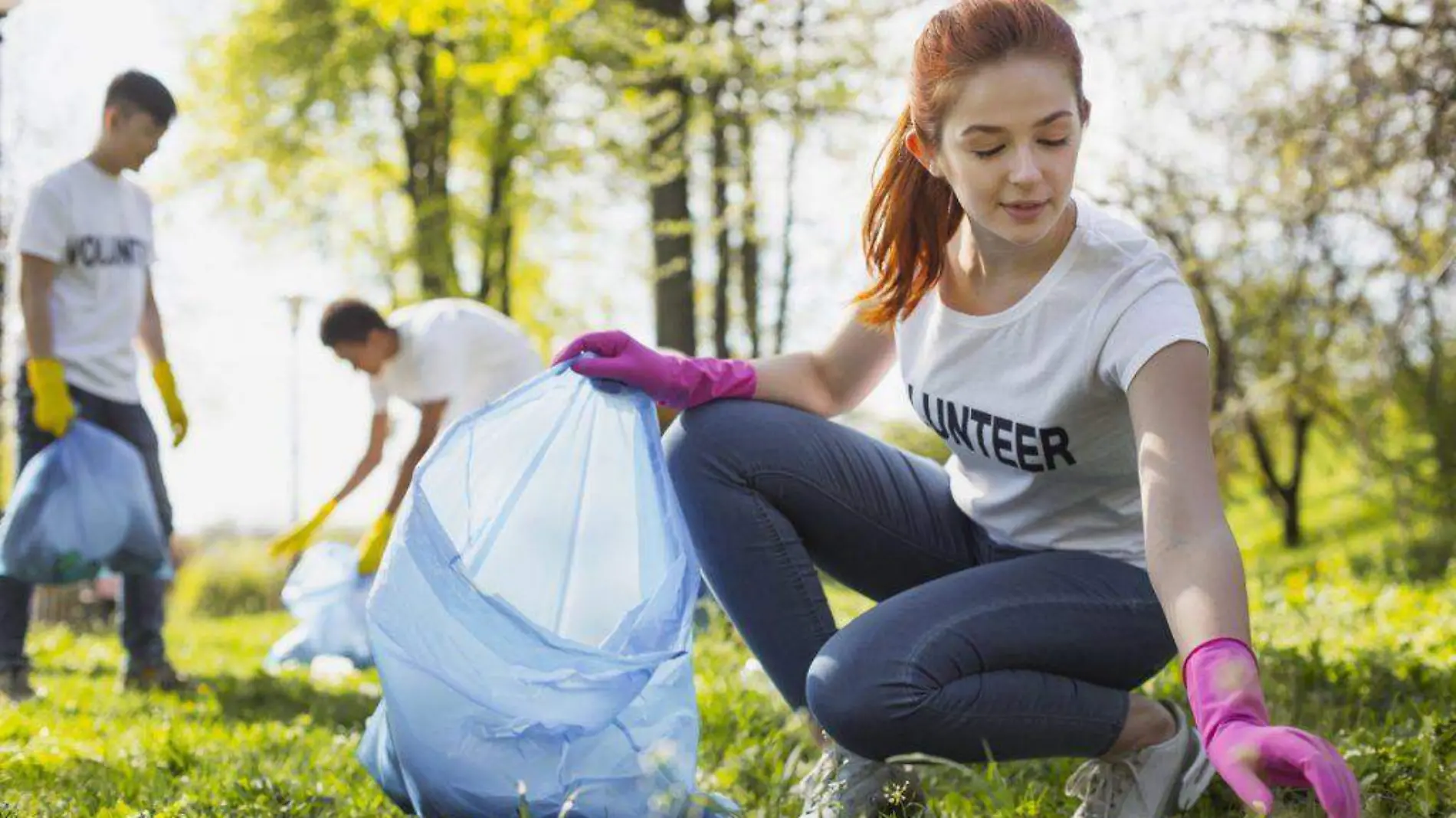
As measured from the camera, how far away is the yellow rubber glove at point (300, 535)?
4984 mm

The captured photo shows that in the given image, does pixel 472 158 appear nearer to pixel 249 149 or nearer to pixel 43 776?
pixel 249 149

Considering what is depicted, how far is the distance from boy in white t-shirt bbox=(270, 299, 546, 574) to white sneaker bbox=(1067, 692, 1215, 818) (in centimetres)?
328

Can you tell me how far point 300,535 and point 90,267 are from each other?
1.27m

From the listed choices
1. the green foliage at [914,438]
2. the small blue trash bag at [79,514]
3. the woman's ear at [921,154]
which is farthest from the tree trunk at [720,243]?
the woman's ear at [921,154]

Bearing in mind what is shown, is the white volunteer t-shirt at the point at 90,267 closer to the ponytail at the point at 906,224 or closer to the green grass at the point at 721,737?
the green grass at the point at 721,737

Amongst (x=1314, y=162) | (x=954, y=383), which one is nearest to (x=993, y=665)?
(x=954, y=383)

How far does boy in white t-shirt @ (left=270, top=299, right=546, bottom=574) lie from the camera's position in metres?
5.08

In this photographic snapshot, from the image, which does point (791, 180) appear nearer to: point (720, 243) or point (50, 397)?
point (720, 243)

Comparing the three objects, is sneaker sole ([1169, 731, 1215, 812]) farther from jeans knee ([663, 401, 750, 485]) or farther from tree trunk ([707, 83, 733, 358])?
tree trunk ([707, 83, 733, 358])

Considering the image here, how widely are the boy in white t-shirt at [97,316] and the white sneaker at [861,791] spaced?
9.05ft

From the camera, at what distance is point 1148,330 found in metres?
1.92

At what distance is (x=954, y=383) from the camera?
225 centimetres

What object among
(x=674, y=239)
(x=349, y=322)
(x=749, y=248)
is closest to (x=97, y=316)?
(x=349, y=322)

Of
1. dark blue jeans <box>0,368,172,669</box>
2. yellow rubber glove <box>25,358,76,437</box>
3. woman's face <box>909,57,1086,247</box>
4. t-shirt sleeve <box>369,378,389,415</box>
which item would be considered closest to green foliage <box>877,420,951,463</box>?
t-shirt sleeve <box>369,378,389,415</box>
